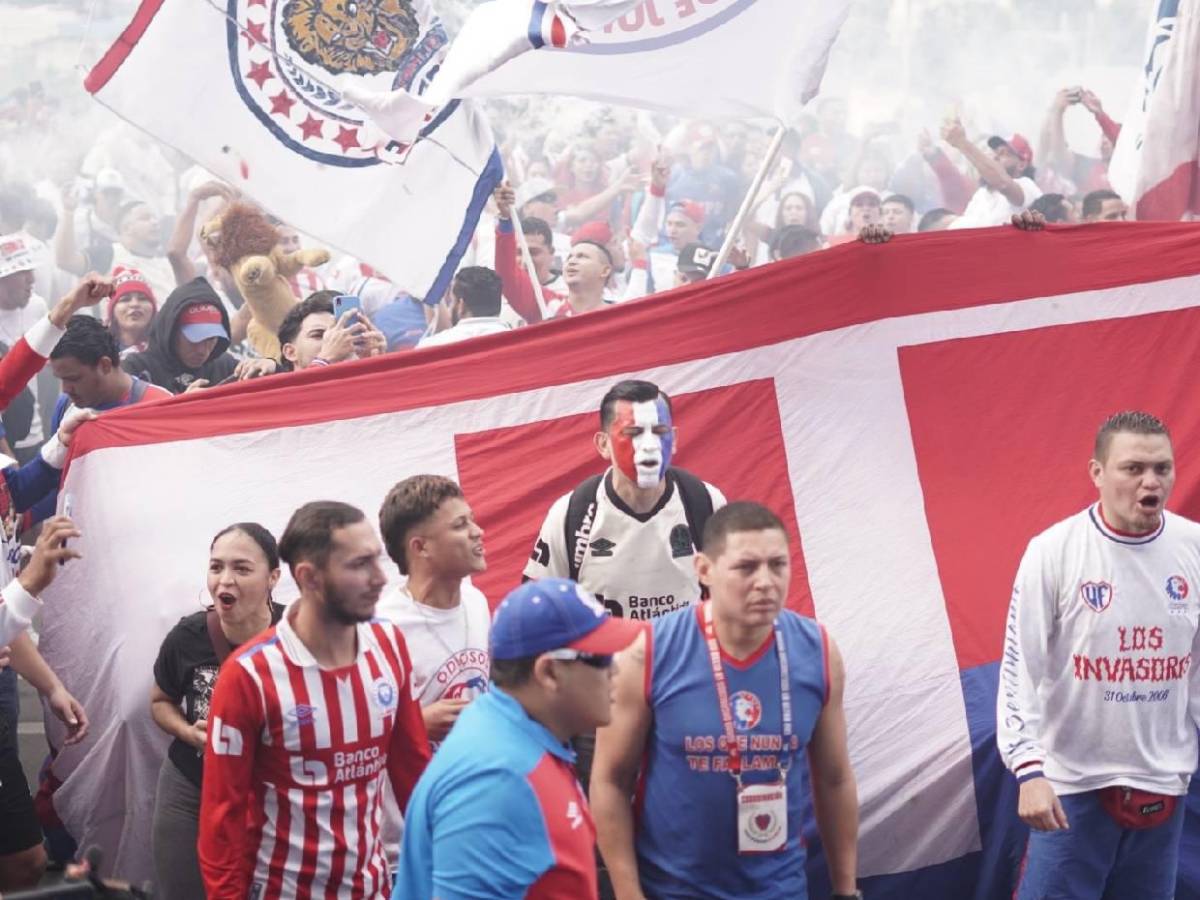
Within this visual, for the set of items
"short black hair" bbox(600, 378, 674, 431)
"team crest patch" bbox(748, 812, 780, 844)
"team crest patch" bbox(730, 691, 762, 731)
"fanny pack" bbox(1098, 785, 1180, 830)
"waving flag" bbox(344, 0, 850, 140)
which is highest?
"waving flag" bbox(344, 0, 850, 140)

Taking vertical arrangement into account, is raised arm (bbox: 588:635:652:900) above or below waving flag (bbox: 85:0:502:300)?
below

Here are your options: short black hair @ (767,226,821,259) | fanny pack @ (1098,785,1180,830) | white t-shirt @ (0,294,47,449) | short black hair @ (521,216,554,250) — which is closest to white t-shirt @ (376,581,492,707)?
fanny pack @ (1098,785,1180,830)

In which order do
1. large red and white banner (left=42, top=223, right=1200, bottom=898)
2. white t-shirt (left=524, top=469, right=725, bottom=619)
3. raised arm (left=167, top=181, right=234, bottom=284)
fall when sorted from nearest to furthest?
white t-shirt (left=524, top=469, right=725, bottom=619) → large red and white banner (left=42, top=223, right=1200, bottom=898) → raised arm (left=167, top=181, right=234, bottom=284)

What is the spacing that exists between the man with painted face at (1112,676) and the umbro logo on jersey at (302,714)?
6.42 ft

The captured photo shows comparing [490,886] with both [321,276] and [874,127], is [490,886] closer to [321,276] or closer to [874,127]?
[321,276]

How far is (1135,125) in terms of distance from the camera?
812 centimetres

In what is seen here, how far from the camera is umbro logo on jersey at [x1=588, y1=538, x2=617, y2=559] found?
17.2ft

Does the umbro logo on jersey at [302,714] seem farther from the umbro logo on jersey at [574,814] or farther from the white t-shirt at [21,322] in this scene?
the white t-shirt at [21,322]

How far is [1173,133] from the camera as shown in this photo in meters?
7.70

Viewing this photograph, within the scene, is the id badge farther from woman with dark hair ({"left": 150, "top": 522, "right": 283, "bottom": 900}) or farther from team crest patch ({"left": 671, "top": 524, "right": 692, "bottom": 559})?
woman with dark hair ({"left": 150, "top": 522, "right": 283, "bottom": 900})

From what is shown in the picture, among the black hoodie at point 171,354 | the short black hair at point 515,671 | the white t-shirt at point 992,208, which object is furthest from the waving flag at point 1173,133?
the short black hair at point 515,671

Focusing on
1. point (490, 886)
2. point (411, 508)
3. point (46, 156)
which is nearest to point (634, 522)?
point (411, 508)

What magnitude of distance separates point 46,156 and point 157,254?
246 centimetres

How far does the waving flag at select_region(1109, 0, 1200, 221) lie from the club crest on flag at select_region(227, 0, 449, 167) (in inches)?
120
